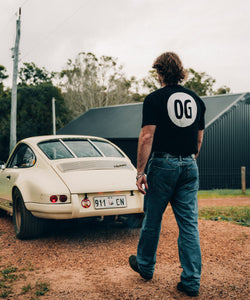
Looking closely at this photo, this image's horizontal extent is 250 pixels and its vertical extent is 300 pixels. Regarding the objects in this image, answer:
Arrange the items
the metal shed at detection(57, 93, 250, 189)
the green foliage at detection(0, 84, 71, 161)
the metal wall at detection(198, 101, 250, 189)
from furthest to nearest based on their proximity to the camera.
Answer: the green foliage at detection(0, 84, 71, 161), the metal shed at detection(57, 93, 250, 189), the metal wall at detection(198, 101, 250, 189)

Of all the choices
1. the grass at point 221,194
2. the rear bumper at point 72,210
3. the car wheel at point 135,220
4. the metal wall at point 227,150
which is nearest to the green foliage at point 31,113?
the metal wall at point 227,150

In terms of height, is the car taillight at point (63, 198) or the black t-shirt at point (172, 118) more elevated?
the black t-shirt at point (172, 118)

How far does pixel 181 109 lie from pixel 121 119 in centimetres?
2780

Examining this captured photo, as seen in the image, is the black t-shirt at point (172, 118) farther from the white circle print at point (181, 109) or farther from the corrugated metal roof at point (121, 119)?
the corrugated metal roof at point (121, 119)

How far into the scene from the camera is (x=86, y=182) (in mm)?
4984

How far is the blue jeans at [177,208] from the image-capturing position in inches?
131

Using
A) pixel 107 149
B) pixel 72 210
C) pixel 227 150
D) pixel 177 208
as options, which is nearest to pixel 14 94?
pixel 227 150

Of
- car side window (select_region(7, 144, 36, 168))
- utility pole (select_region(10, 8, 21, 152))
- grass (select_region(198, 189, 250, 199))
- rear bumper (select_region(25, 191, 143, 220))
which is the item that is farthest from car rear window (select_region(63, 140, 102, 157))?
utility pole (select_region(10, 8, 21, 152))

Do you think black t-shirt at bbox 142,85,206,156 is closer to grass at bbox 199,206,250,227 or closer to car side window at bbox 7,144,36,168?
car side window at bbox 7,144,36,168

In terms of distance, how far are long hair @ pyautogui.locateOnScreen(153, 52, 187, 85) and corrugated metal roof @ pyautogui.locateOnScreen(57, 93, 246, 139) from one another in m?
19.7

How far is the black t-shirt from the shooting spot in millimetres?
3344

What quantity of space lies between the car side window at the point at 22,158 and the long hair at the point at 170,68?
286 cm

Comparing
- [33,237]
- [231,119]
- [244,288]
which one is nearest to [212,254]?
[244,288]

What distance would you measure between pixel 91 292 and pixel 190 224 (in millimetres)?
A: 1045
